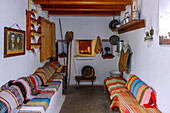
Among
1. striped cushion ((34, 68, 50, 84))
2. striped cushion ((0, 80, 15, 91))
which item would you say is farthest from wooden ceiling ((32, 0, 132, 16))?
striped cushion ((0, 80, 15, 91))

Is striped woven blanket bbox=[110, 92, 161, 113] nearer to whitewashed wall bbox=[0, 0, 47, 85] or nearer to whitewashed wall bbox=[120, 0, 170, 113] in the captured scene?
whitewashed wall bbox=[120, 0, 170, 113]

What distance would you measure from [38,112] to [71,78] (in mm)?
3820

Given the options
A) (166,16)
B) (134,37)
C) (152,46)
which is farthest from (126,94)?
(166,16)

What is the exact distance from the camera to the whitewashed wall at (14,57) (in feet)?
7.76

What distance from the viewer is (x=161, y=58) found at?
2.34 metres

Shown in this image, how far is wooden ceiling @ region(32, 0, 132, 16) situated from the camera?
394 centimetres

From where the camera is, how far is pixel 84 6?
15.6 feet

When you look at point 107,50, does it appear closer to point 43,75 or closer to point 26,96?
point 43,75

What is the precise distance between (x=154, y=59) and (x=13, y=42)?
2393 millimetres

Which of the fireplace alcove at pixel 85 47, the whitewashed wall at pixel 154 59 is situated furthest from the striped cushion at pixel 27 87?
the fireplace alcove at pixel 85 47

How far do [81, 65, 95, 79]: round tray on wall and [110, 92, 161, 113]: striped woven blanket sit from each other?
2.51 meters

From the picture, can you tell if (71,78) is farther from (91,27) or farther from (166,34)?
(166,34)

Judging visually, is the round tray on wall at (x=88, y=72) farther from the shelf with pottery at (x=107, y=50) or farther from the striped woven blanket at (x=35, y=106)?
the striped woven blanket at (x=35, y=106)

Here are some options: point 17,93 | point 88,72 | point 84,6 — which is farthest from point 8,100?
point 88,72
